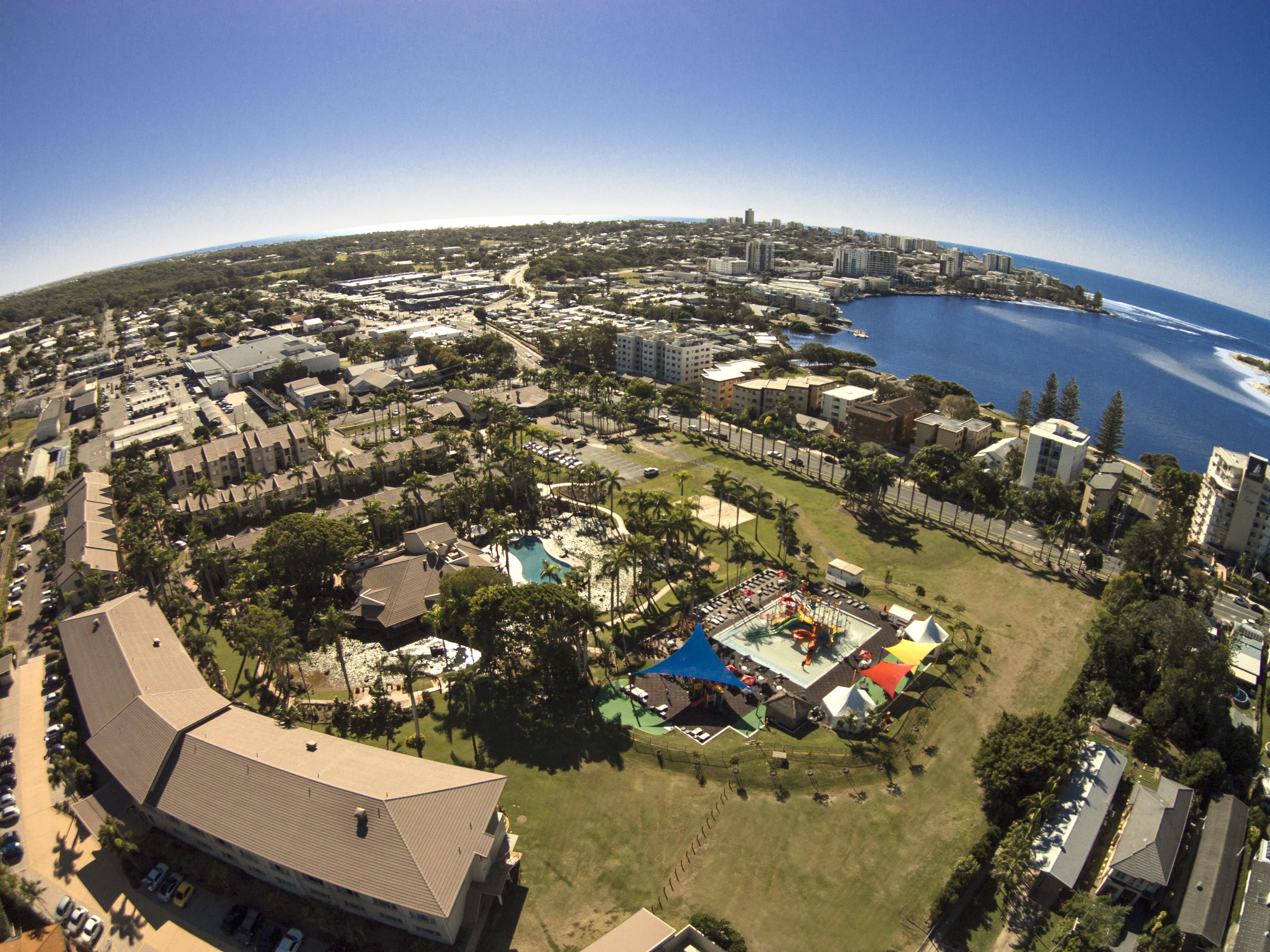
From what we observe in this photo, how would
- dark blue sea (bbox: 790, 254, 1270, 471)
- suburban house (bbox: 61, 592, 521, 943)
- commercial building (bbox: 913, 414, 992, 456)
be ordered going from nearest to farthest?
suburban house (bbox: 61, 592, 521, 943)
commercial building (bbox: 913, 414, 992, 456)
dark blue sea (bbox: 790, 254, 1270, 471)

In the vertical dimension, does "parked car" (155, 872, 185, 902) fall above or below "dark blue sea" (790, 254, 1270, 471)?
below

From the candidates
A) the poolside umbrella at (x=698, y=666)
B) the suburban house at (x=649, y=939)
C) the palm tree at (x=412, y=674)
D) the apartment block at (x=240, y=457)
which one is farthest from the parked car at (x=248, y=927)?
the apartment block at (x=240, y=457)

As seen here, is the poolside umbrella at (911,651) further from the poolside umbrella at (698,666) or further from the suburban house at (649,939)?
the suburban house at (649,939)

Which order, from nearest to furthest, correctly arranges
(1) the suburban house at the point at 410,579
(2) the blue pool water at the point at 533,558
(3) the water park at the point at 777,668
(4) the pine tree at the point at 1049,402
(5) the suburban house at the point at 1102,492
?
(3) the water park at the point at 777,668, (1) the suburban house at the point at 410,579, (2) the blue pool water at the point at 533,558, (5) the suburban house at the point at 1102,492, (4) the pine tree at the point at 1049,402

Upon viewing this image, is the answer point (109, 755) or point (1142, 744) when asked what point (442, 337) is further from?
point (1142, 744)

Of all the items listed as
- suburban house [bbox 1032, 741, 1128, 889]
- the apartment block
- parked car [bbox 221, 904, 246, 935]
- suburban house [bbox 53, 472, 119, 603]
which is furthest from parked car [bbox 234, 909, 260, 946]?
the apartment block

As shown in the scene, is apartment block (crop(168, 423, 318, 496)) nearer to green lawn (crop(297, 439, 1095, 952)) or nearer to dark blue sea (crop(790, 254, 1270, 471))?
green lawn (crop(297, 439, 1095, 952))
